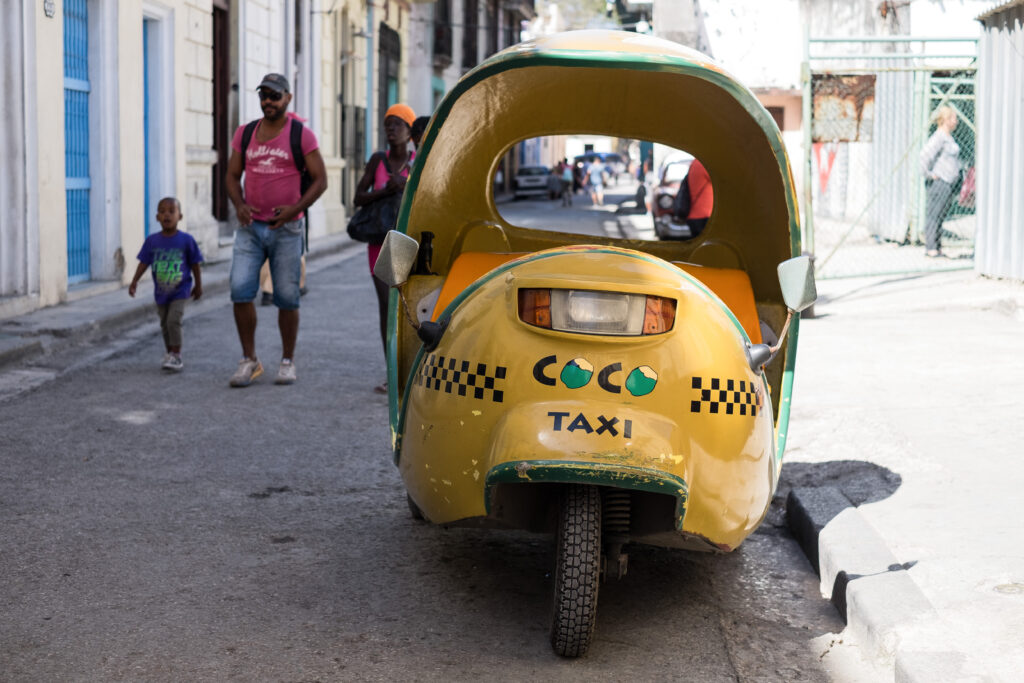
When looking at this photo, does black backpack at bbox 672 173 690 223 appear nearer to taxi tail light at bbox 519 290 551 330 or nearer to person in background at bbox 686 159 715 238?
person in background at bbox 686 159 715 238

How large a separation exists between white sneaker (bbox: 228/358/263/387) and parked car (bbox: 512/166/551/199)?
41872 millimetres

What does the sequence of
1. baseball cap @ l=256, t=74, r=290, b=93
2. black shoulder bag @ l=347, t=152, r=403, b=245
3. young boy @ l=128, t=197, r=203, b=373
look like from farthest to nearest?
young boy @ l=128, t=197, r=203, b=373 → black shoulder bag @ l=347, t=152, r=403, b=245 → baseball cap @ l=256, t=74, r=290, b=93

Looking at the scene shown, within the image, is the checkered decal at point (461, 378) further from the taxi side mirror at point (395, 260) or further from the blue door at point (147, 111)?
the blue door at point (147, 111)

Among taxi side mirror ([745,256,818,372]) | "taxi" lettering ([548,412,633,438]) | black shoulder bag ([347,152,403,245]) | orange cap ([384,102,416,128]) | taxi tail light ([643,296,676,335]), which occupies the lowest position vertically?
"taxi" lettering ([548,412,633,438])

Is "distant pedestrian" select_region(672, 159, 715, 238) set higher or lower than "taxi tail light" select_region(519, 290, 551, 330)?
higher

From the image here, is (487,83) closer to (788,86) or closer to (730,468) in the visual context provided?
(730,468)

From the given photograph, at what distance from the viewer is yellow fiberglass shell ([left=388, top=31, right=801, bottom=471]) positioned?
4.79m

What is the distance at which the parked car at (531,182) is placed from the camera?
163 feet

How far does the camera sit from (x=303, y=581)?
173 inches

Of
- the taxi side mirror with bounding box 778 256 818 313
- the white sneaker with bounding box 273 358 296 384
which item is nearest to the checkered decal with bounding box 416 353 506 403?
the taxi side mirror with bounding box 778 256 818 313

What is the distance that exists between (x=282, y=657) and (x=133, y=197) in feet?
34.2

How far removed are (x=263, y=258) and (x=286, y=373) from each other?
0.70 metres

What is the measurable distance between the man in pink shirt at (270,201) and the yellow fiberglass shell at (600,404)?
4065 millimetres

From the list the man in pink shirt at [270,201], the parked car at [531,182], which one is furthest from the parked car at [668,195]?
the parked car at [531,182]
